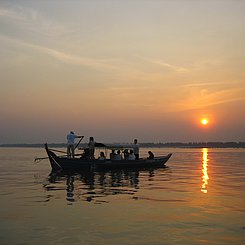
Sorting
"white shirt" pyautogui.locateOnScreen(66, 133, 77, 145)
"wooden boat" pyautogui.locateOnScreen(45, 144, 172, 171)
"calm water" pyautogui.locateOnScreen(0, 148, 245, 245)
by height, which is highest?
"white shirt" pyautogui.locateOnScreen(66, 133, 77, 145)

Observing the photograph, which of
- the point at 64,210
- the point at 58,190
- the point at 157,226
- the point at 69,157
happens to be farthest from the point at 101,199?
the point at 69,157

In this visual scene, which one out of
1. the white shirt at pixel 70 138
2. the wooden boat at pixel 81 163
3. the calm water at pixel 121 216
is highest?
the white shirt at pixel 70 138

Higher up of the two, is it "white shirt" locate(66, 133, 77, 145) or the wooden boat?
"white shirt" locate(66, 133, 77, 145)

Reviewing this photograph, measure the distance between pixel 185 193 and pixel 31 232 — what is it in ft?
33.8

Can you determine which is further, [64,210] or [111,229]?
[64,210]

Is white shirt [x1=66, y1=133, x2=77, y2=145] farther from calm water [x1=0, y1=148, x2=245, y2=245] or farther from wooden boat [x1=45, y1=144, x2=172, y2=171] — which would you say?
calm water [x1=0, y1=148, x2=245, y2=245]

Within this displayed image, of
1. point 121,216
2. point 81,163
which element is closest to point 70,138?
point 81,163

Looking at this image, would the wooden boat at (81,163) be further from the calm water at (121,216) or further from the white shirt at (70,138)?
the calm water at (121,216)

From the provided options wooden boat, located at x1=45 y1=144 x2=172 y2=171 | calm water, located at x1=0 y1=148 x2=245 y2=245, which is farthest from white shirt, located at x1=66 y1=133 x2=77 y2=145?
calm water, located at x1=0 y1=148 x2=245 y2=245

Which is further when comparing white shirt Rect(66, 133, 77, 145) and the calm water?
white shirt Rect(66, 133, 77, 145)

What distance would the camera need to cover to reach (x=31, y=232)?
10.8 meters

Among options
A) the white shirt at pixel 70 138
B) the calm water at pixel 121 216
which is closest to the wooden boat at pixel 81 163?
the white shirt at pixel 70 138

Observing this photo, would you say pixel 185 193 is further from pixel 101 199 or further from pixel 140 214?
pixel 140 214

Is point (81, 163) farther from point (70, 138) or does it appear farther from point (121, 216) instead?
point (121, 216)
